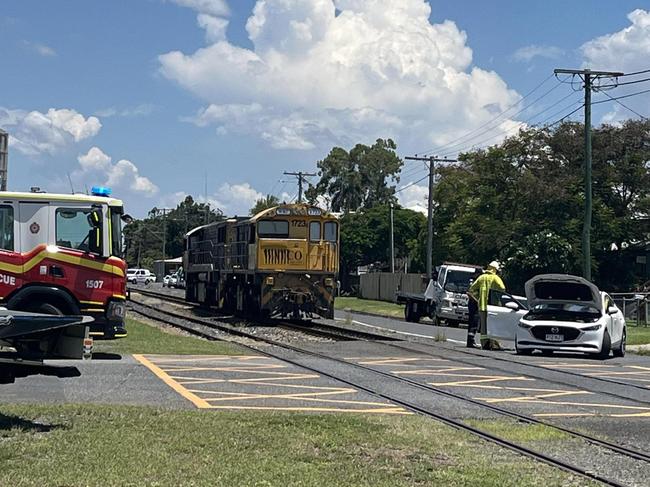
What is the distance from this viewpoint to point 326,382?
13.6 metres

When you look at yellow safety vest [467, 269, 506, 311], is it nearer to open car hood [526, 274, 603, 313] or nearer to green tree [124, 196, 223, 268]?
open car hood [526, 274, 603, 313]

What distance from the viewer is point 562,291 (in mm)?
20594

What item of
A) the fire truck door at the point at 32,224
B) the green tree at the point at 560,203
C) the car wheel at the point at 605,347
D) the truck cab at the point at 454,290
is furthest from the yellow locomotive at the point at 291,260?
the green tree at the point at 560,203

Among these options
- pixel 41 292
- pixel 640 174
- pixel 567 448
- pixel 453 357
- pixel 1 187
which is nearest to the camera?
pixel 567 448

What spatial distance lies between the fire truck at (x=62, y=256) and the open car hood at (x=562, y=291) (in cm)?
877

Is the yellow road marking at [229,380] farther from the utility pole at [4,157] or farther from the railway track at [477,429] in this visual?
the utility pole at [4,157]

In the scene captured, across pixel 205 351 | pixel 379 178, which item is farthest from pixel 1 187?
pixel 379 178

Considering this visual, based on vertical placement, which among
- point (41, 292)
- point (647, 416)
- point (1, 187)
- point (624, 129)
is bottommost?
point (647, 416)

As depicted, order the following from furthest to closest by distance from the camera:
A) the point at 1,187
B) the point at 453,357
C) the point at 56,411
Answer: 1. the point at 1,187
2. the point at 453,357
3. the point at 56,411

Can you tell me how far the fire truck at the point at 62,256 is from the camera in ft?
51.8

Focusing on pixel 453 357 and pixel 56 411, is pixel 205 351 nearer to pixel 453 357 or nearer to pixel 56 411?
pixel 453 357

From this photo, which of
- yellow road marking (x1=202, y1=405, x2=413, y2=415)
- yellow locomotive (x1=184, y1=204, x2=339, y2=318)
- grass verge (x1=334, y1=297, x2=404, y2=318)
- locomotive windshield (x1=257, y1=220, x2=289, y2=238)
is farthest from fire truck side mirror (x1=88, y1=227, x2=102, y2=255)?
grass verge (x1=334, y1=297, x2=404, y2=318)

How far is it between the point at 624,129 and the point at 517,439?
132ft

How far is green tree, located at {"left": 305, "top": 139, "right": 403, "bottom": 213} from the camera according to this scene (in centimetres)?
9125
